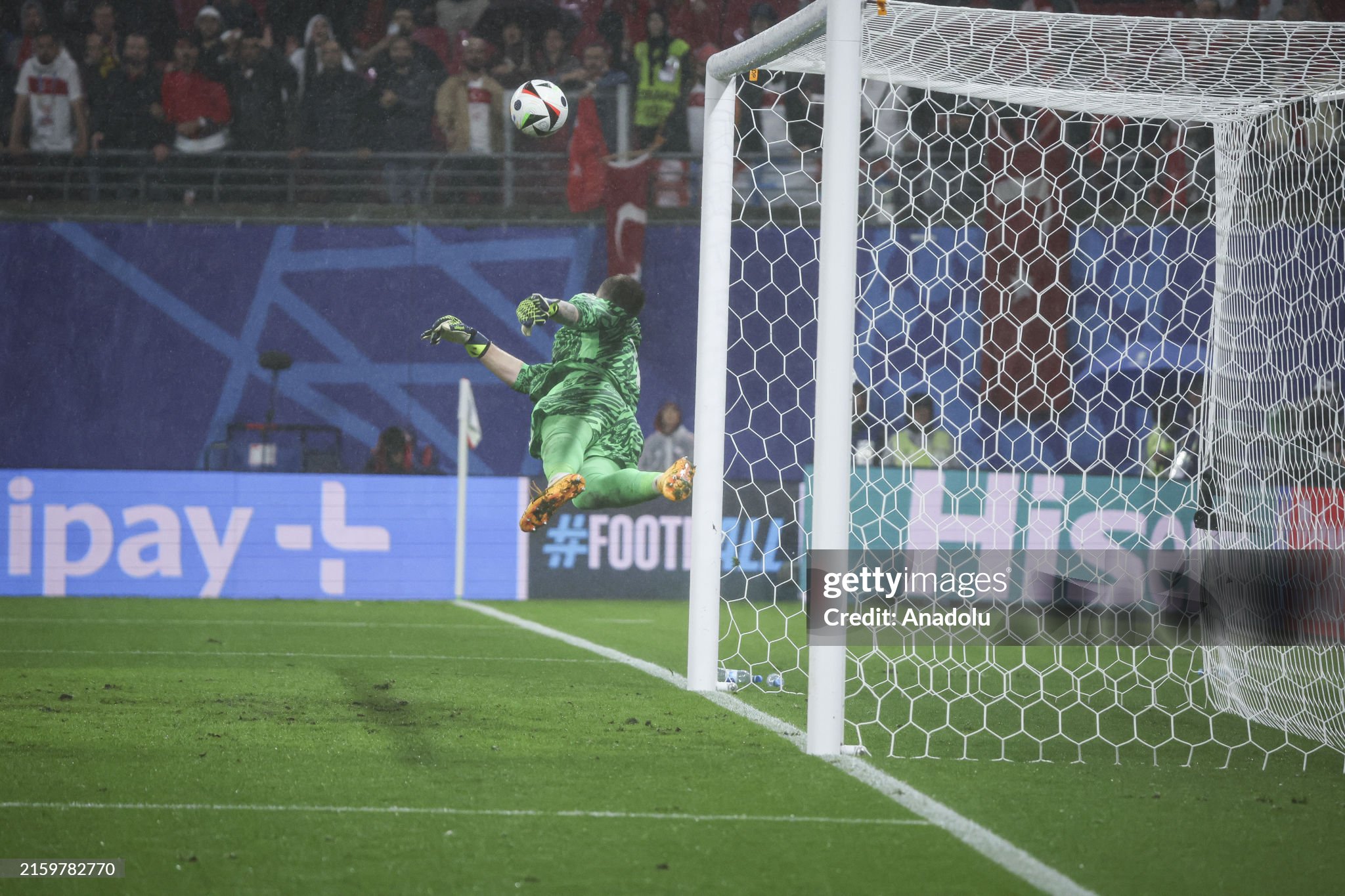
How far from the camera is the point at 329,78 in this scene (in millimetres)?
14883

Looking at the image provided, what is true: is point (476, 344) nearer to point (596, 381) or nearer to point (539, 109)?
point (596, 381)

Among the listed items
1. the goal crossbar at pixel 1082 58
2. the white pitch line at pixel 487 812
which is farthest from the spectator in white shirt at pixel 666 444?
the white pitch line at pixel 487 812

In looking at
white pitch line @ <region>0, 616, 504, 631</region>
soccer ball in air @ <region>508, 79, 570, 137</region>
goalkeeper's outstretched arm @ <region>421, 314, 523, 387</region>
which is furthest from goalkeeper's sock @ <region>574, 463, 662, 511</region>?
white pitch line @ <region>0, 616, 504, 631</region>

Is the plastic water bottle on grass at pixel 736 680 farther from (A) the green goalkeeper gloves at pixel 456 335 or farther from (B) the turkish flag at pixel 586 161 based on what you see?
(B) the turkish flag at pixel 586 161

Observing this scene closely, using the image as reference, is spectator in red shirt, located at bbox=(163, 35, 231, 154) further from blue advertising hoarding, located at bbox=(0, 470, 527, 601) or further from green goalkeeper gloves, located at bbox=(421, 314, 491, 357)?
green goalkeeper gloves, located at bbox=(421, 314, 491, 357)

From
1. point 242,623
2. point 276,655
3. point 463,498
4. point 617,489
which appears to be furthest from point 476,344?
point 463,498

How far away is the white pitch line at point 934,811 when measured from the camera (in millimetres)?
3070

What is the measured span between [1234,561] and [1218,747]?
120cm

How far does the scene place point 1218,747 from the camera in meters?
5.04

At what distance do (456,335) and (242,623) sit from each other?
4.06m

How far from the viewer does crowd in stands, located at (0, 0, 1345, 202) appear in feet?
47.4

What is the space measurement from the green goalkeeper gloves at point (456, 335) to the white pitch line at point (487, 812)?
250 cm

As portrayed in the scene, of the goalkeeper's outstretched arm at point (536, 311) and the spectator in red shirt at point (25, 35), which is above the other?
the spectator in red shirt at point (25, 35)

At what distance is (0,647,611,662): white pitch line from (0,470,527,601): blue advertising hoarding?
163 inches
